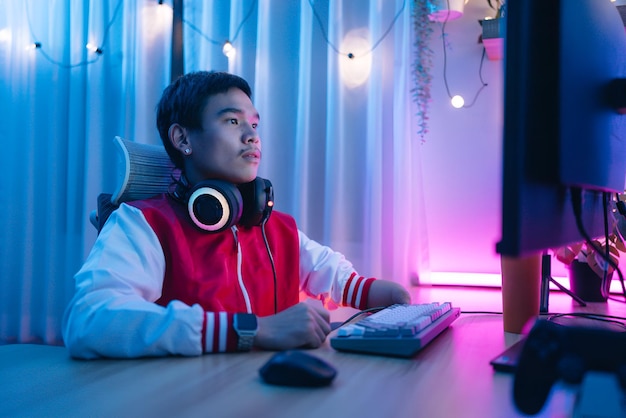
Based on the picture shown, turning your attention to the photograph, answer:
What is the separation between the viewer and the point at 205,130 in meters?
1.35

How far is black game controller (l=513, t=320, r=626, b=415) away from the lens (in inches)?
18.9

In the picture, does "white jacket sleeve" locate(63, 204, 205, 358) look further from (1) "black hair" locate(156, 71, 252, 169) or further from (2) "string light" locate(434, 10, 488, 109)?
(2) "string light" locate(434, 10, 488, 109)

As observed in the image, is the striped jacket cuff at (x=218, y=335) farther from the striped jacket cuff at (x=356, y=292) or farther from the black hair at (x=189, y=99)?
the black hair at (x=189, y=99)

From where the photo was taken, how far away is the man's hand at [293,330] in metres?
0.83

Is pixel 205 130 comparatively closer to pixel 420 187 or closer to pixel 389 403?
pixel 389 403

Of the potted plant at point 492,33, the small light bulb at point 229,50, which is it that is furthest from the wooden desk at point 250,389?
the small light bulb at point 229,50

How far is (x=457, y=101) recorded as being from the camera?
2.19 metres

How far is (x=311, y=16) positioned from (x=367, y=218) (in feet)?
2.90

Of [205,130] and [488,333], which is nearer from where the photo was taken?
[488,333]

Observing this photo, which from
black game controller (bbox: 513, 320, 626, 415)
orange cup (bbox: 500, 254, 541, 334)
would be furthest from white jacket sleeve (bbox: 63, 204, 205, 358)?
orange cup (bbox: 500, 254, 541, 334)

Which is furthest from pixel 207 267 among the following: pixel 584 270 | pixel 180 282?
pixel 584 270

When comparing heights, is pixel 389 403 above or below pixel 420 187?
below

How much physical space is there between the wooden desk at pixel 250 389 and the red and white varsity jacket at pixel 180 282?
0.12ft

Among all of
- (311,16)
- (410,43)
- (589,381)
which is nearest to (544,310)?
(589,381)
